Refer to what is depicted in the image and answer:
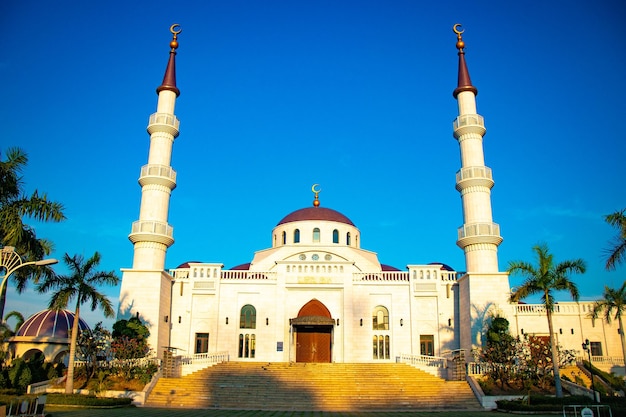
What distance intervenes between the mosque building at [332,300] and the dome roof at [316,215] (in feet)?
29.8

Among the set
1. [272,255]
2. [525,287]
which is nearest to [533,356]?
[525,287]

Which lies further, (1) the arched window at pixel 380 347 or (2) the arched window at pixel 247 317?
(2) the arched window at pixel 247 317

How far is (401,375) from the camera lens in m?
30.8

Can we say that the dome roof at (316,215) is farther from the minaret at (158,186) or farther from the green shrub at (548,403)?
the green shrub at (548,403)

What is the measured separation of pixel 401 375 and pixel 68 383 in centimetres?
1738

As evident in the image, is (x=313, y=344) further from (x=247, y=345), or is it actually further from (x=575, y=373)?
(x=575, y=373)

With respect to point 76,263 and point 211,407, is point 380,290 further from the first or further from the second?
point 76,263

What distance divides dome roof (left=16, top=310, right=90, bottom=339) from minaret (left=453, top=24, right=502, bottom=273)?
3203 centimetres

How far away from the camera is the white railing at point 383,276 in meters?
38.6

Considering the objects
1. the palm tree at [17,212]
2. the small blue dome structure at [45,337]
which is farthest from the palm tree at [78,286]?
the small blue dome structure at [45,337]

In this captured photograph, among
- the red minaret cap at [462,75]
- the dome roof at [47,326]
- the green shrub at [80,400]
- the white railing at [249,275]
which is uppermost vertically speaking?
the red minaret cap at [462,75]

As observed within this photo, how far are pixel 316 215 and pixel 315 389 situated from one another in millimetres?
20658

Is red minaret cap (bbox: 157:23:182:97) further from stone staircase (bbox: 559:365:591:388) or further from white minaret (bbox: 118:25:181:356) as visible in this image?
stone staircase (bbox: 559:365:591:388)

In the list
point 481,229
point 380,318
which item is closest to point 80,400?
point 380,318
